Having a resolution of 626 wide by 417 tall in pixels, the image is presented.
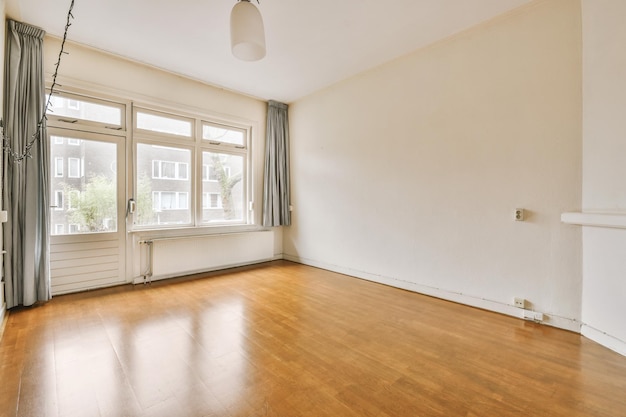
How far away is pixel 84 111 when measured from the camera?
12.0 feet

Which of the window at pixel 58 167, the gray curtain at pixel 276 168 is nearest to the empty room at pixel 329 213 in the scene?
the window at pixel 58 167

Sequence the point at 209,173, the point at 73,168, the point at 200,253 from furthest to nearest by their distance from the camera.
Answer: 1. the point at 209,173
2. the point at 200,253
3. the point at 73,168

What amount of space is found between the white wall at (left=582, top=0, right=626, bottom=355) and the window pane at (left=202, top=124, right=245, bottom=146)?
15.3 feet

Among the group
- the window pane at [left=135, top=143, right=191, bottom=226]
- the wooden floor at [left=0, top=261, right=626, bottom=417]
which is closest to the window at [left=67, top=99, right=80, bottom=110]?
the window pane at [left=135, top=143, right=191, bottom=226]

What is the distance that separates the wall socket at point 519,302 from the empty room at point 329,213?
15 mm

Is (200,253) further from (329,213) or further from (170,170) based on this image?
(329,213)

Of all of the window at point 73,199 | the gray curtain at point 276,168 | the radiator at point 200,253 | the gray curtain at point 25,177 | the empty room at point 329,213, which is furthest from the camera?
the gray curtain at point 276,168

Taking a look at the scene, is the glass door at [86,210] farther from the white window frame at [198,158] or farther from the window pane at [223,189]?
the window pane at [223,189]

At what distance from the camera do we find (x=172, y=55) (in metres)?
3.77

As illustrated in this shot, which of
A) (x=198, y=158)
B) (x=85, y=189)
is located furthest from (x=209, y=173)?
(x=85, y=189)

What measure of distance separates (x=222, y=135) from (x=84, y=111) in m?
1.93

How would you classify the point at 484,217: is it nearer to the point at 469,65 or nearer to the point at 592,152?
the point at 592,152

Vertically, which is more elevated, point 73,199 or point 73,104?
point 73,104

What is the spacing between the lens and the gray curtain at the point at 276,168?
17.7 ft
